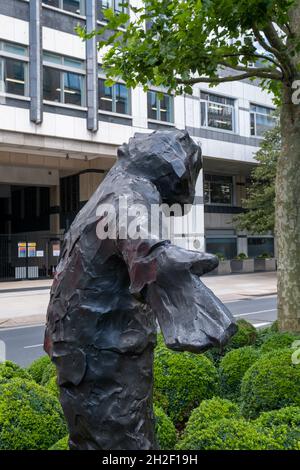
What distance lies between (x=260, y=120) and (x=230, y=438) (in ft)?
88.7

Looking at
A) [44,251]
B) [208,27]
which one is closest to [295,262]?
[208,27]

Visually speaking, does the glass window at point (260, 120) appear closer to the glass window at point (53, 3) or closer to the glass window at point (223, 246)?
the glass window at point (223, 246)

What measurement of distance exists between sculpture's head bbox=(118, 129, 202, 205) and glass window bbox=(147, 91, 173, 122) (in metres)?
20.4

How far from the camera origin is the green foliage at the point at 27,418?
10.2 ft

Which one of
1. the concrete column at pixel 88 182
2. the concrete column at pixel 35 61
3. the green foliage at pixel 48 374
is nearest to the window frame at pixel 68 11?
the concrete column at pixel 35 61

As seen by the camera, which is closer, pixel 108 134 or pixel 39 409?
pixel 39 409

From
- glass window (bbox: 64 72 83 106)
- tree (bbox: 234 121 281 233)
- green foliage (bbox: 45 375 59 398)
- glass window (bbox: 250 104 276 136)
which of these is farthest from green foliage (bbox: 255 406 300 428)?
glass window (bbox: 250 104 276 136)

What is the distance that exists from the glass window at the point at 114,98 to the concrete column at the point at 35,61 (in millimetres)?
2887

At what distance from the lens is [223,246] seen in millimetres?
30391

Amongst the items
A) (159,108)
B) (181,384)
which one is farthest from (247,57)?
(159,108)

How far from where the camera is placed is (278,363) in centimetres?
399

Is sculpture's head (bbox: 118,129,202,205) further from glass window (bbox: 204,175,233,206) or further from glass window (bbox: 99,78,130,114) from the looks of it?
glass window (bbox: 204,175,233,206)
